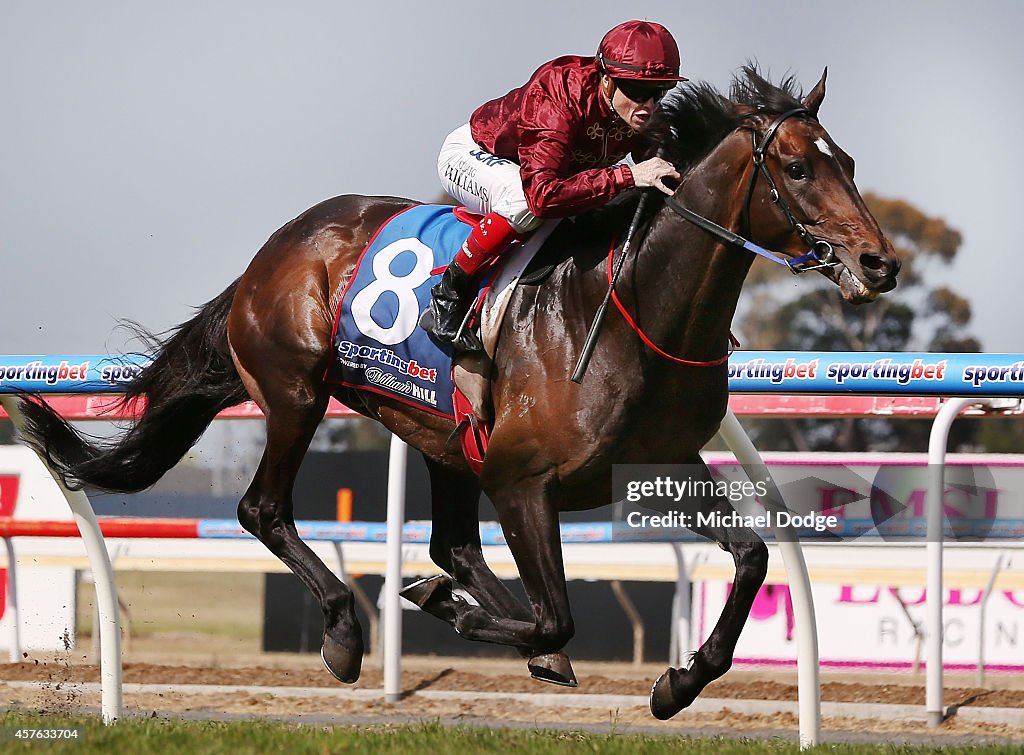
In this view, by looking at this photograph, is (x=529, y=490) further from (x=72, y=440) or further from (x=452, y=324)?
(x=72, y=440)

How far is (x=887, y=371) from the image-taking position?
430 cm

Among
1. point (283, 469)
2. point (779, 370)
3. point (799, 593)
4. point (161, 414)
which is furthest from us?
point (161, 414)

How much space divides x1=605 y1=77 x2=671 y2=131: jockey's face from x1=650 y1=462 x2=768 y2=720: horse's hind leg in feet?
3.28

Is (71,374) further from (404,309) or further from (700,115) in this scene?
(700,115)

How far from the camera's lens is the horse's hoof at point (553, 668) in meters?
3.76

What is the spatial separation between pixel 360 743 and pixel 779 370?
1.75 metres

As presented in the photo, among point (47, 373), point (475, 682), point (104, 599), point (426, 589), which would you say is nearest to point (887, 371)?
point (426, 589)

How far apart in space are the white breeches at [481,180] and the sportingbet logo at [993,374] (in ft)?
4.71

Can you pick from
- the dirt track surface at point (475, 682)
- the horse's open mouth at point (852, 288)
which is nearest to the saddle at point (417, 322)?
the horse's open mouth at point (852, 288)

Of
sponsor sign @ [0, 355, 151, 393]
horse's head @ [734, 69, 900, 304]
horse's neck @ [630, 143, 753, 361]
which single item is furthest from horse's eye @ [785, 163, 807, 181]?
sponsor sign @ [0, 355, 151, 393]

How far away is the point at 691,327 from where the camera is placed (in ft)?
11.8

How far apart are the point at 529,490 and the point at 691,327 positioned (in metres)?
0.62

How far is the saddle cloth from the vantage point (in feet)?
13.3

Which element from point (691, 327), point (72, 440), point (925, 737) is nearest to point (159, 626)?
point (72, 440)
